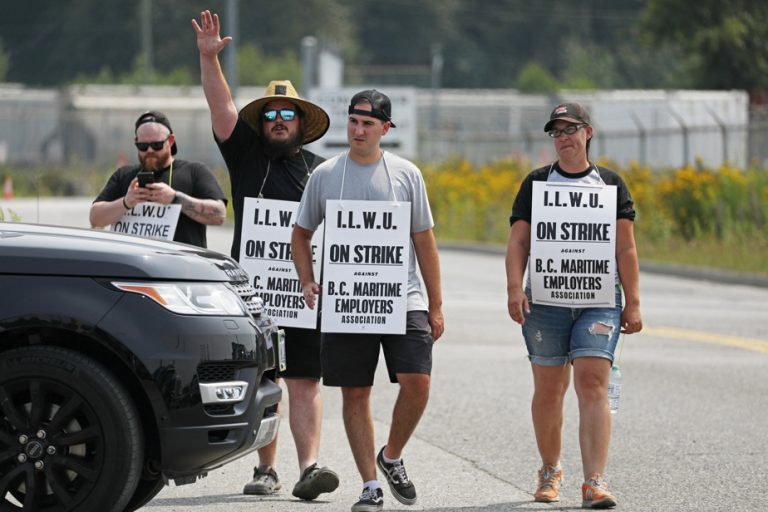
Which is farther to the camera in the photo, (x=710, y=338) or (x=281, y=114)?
(x=710, y=338)

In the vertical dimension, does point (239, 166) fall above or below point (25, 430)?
above

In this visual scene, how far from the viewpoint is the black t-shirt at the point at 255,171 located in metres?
7.64

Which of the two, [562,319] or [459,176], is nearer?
[562,319]

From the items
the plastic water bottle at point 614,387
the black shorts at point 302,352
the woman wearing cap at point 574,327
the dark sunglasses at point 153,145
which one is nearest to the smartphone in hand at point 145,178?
the dark sunglasses at point 153,145

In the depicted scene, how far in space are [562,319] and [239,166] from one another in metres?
1.73

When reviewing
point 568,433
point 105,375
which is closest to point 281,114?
point 105,375

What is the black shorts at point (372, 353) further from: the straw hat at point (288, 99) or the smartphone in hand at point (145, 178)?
A: the smartphone in hand at point (145, 178)

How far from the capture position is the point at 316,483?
281 inches

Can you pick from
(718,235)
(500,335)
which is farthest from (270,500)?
(718,235)

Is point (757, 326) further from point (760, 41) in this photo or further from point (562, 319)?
point (760, 41)

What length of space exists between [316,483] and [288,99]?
6.04 feet

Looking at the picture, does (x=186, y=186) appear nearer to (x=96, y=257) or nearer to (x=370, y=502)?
(x=370, y=502)

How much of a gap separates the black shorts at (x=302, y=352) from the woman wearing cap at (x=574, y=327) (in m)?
0.99

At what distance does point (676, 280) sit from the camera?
71.3 feet
